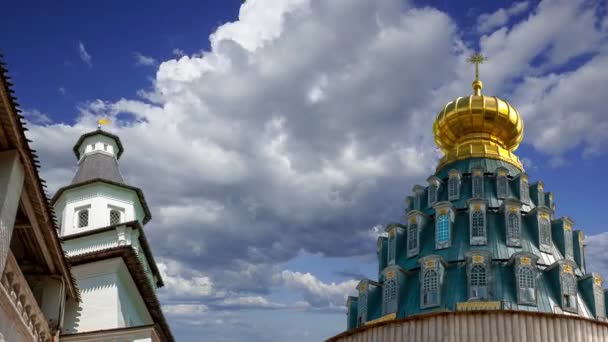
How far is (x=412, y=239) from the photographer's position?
30.3m

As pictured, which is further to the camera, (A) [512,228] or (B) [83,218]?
(A) [512,228]

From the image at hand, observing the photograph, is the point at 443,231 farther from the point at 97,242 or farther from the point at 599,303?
the point at 97,242

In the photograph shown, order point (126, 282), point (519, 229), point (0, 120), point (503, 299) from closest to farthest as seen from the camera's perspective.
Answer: point (0, 120)
point (126, 282)
point (503, 299)
point (519, 229)

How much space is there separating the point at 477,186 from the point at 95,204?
14768 millimetres

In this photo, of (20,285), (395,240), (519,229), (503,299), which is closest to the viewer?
(20,285)

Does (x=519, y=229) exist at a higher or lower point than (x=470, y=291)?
higher

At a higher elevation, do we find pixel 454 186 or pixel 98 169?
pixel 454 186

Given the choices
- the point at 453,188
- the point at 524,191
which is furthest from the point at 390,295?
the point at 524,191

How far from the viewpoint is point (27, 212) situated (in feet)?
42.1

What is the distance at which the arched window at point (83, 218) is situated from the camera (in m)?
28.6

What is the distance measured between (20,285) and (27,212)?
48.1 inches

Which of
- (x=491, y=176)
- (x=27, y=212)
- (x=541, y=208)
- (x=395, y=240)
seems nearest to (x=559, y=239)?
(x=541, y=208)

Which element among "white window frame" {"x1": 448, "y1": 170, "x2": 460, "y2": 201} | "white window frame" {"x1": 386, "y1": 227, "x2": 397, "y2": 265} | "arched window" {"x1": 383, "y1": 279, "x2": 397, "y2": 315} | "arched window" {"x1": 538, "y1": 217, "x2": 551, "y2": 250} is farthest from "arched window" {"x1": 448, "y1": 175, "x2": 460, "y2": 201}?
"arched window" {"x1": 383, "y1": 279, "x2": 397, "y2": 315}

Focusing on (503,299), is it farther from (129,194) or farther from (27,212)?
(27,212)
